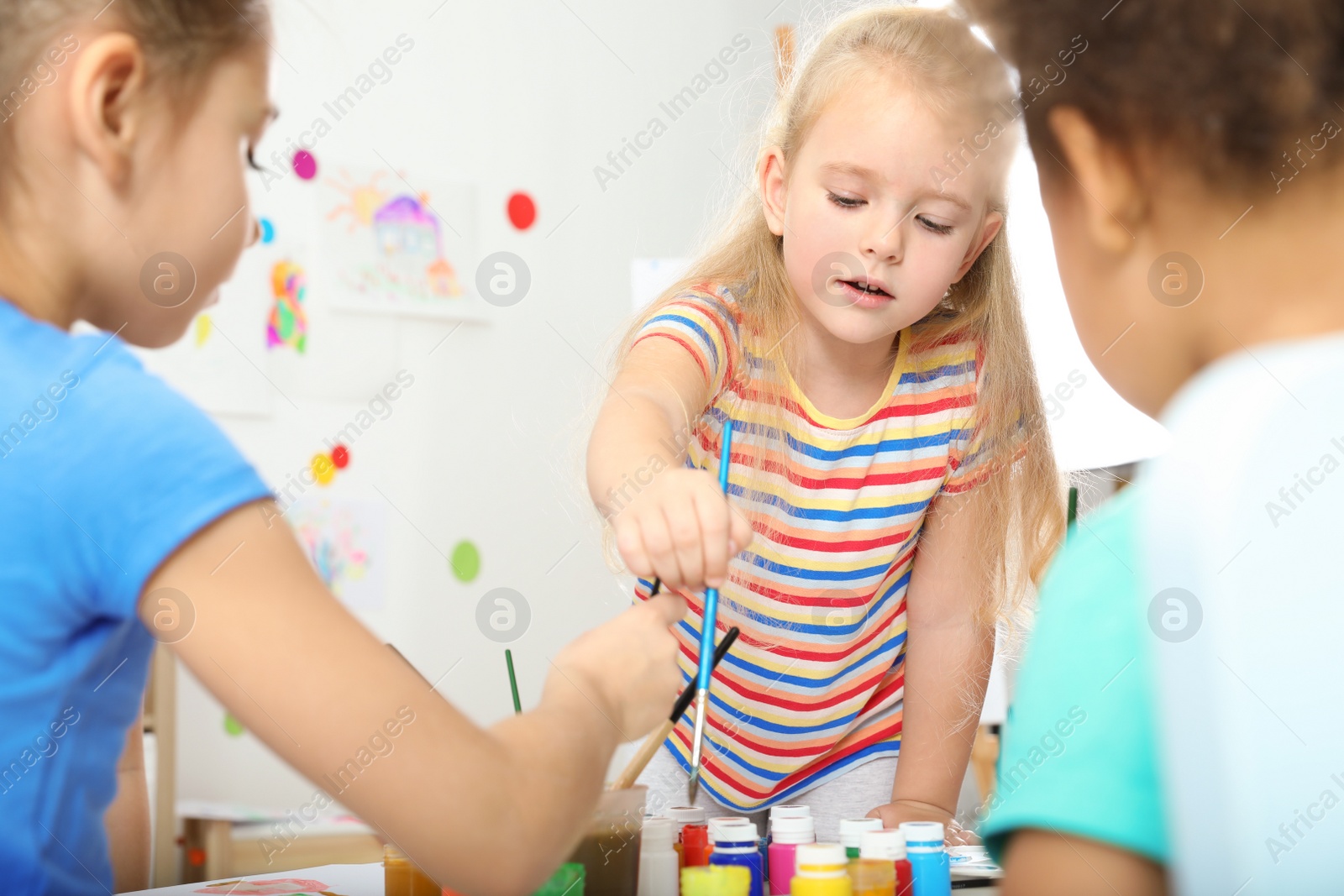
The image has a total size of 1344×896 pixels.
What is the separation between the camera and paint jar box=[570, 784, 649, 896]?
59 centimetres

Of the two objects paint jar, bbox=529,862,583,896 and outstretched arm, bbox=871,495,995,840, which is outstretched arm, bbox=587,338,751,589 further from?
outstretched arm, bbox=871,495,995,840

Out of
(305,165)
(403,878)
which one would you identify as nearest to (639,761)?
(403,878)

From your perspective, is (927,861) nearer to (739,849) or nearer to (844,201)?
(739,849)

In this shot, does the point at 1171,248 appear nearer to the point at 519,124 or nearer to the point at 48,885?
the point at 48,885

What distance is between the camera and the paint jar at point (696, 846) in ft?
2.15

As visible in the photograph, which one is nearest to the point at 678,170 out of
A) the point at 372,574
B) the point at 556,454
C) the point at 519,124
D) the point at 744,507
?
the point at 519,124

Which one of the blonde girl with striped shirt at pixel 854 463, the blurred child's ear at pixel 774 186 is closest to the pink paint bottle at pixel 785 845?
the blonde girl with striped shirt at pixel 854 463

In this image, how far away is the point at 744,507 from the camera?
3.53ft

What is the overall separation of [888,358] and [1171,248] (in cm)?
68

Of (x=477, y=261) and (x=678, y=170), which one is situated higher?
(x=678, y=170)

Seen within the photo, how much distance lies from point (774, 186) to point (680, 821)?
2.13 ft

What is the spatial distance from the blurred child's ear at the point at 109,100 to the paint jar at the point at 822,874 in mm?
477

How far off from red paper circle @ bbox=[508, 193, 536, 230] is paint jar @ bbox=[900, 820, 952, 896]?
7.29ft

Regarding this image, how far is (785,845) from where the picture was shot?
660 millimetres
